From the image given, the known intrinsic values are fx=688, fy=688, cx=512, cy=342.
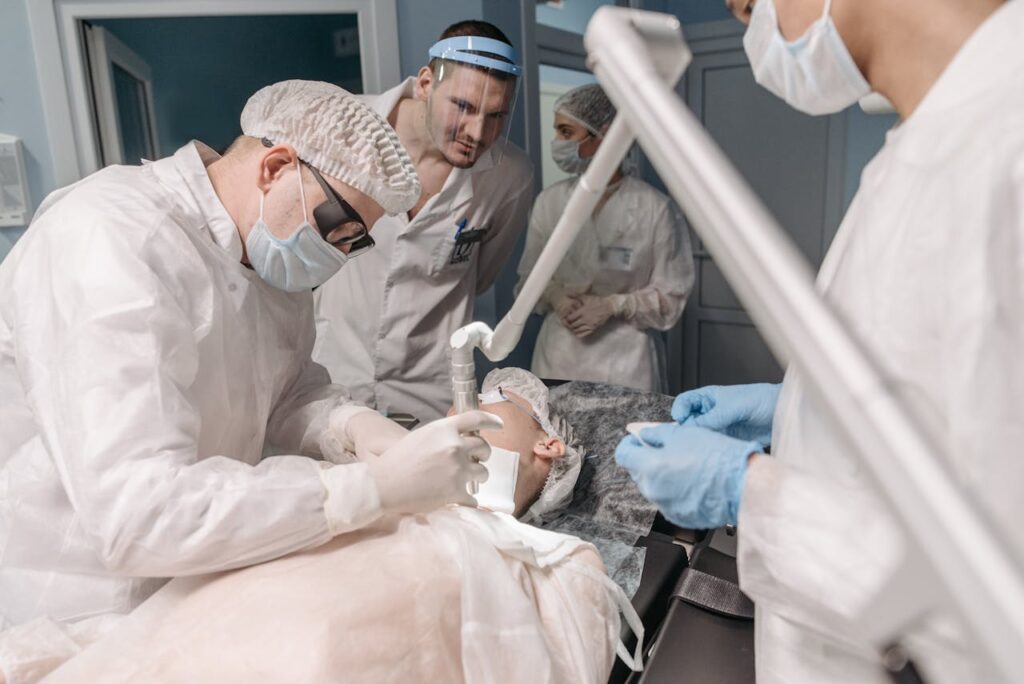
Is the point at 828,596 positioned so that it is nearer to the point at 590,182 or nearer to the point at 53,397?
the point at 590,182

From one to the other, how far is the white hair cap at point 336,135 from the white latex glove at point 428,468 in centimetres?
46

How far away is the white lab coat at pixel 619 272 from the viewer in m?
2.83

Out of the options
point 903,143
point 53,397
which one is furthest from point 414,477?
point 903,143

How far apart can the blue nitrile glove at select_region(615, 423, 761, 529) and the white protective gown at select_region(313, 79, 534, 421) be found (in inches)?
57.5

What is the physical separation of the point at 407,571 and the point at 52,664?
20.2 inches

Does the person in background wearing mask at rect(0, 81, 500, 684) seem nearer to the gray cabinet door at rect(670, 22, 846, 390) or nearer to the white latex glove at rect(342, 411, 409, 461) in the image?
the white latex glove at rect(342, 411, 409, 461)

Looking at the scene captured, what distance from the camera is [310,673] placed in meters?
0.91

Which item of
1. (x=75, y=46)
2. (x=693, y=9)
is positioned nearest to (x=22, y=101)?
(x=75, y=46)

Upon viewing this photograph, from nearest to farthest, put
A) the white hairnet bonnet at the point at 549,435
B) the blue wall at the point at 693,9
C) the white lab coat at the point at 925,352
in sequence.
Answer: the white lab coat at the point at 925,352 → the white hairnet bonnet at the point at 549,435 → the blue wall at the point at 693,9

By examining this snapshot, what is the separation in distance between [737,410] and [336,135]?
0.87 meters

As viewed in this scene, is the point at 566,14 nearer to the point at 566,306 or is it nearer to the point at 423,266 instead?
the point at 566,306

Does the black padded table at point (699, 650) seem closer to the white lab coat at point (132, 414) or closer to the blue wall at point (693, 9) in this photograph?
the white lab coat at point (132, 414)

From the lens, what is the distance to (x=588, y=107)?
2.69 m

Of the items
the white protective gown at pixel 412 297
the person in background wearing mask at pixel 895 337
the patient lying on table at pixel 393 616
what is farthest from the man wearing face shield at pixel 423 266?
the person in background wearing mask at pixel 895 337
